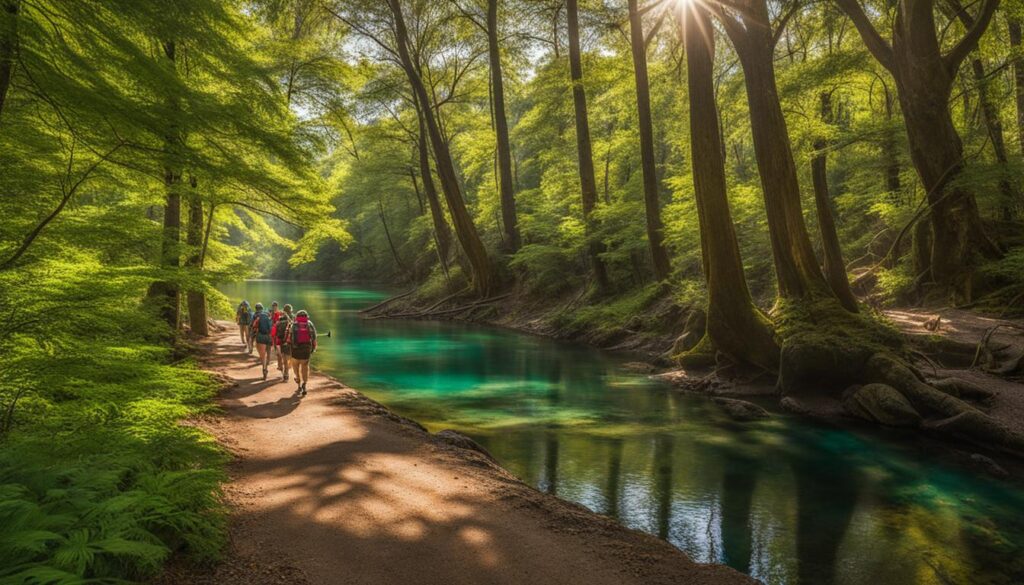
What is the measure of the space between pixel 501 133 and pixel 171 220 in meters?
18.3

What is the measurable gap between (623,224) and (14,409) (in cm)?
2171

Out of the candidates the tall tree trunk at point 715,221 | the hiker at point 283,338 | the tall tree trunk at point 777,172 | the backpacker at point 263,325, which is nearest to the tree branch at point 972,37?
the tall tree trunk at point 777,172

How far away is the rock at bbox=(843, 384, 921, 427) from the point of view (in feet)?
34.8

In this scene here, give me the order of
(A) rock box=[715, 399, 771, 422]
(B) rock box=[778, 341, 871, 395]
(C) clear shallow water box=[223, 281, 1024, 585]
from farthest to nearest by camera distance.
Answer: (B) rock box=[778, 341, 871, 395] → (A) rock box=[715, 399, 771, 422] → (C) clear shallow water box=[223, 281, 1024, 585]

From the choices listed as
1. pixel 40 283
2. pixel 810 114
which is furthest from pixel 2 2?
pixel 810 114

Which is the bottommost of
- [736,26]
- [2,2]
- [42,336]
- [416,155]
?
[42,336]

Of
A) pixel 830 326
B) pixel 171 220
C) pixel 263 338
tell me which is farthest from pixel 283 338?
pixel 830 326

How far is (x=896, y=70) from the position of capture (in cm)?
1469

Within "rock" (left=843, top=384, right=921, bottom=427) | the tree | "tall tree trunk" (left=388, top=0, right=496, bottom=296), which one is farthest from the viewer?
"tall tree trunk" (left=388, top=0, right=496, bottom=296)

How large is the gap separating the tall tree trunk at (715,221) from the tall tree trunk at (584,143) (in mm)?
9586

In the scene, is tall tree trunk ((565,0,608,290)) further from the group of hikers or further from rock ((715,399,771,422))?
the group of hikers

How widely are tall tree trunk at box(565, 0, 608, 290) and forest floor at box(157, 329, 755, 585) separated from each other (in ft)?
57.0

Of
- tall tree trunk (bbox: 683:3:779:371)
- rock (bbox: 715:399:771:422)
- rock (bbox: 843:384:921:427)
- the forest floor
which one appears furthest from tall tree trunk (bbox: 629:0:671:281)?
the forest floor

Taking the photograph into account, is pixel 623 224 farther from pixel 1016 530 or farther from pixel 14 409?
pixel 14 409
